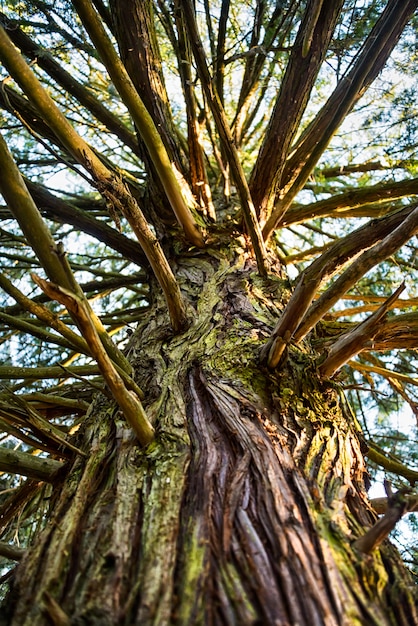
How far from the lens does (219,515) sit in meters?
0.89

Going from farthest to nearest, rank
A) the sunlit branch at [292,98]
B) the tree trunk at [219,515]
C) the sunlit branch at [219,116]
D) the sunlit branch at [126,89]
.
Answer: the sunlit branch at [292,98] → the sunlit branch at [219,116] → the sunlit branch at [126,89] → the tree trunk at [219,515]

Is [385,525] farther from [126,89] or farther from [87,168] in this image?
[126,89]

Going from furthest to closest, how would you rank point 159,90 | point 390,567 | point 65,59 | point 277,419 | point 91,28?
point 65,59, point 159,90, point 91,28, point 277,419, point 390,567

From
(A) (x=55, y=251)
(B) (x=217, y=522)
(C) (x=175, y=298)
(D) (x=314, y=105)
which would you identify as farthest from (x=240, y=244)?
(D) (x=314, y=105)

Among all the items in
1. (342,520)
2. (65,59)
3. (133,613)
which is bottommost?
(133,613)

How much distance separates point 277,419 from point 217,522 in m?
0.39

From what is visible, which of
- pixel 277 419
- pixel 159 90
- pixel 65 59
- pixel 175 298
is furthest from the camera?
pixel 65 59

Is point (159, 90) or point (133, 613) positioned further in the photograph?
point (159, 90)

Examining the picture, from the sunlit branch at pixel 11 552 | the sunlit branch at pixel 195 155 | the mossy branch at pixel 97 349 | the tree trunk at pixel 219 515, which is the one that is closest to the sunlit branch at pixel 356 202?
the sunlit branch at pixel 195 155

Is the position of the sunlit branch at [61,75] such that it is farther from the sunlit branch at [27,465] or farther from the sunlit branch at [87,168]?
the sunlit branch at [27,465]

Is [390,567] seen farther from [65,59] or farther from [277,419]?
[65,59]

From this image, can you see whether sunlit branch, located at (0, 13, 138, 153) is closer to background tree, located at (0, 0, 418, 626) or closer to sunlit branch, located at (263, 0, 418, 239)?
background tree, located at (0, 0, 418, 626)

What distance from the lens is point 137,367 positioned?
1571 mm

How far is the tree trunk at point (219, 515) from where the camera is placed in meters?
0.73
